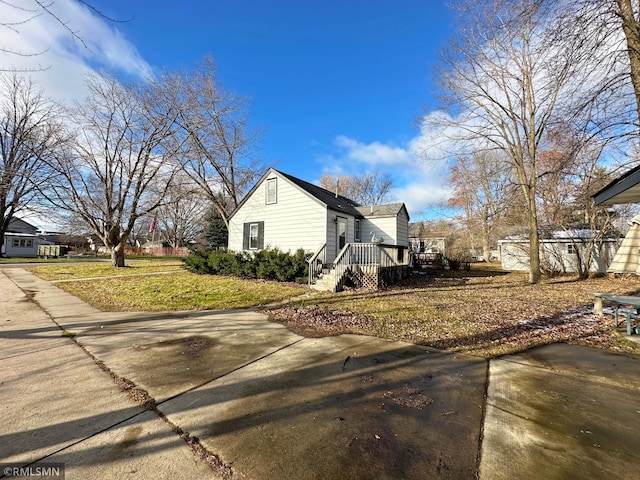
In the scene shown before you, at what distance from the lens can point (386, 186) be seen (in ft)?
127

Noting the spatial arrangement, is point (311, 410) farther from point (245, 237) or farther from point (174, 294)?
point (245, 237)

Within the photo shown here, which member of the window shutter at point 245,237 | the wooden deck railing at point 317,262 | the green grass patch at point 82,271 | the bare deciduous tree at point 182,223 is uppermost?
the bare deciduous tree at point 182,223

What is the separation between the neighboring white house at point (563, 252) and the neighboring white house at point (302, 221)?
373 inches

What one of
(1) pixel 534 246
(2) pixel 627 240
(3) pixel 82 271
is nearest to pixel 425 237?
(1) pixel 534 246

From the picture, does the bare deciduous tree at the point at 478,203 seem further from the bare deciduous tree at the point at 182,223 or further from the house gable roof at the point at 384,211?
the bare deciduous tree at the point at 182,223

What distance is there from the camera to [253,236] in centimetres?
1536

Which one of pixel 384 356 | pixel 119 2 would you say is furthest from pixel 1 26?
pixel 384 356

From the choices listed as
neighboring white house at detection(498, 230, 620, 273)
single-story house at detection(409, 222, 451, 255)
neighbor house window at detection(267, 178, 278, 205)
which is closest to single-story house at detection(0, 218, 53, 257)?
neighbor house window at detection(267, 178, 278, 205)

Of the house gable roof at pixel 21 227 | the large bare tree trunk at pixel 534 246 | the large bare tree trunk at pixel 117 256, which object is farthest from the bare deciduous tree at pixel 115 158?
the house gable roof at pixel 21 227

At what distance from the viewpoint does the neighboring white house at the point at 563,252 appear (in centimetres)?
1559

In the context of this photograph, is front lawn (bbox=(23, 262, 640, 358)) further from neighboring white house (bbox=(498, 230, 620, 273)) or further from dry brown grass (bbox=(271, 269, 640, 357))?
neighboring white house (bbox=(498, 230, 620, 273))

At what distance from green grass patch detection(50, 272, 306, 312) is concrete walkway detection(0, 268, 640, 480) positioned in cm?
278

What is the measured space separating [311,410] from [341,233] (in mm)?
11623

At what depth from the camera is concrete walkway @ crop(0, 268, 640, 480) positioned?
192 cm
